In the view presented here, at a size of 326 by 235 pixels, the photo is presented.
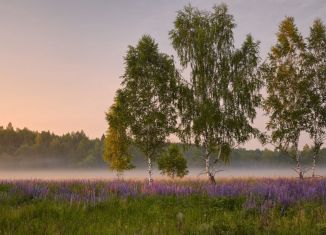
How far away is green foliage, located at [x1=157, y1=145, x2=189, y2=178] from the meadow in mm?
21158

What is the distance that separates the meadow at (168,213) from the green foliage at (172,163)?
69.4 feet

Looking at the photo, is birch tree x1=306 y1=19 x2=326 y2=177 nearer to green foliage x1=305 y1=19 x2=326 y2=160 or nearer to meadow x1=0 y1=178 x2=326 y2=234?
green foliage x1=305 y1=19 x2=326 y2=160

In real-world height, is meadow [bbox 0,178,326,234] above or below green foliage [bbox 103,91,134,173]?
below

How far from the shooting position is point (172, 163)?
33594 mm

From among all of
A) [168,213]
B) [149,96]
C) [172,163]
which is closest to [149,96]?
[149,96]

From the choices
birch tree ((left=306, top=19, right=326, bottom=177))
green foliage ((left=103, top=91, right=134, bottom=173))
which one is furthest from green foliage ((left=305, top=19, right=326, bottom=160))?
green foliage ((left=103, top=91, right=134, bottom=173))

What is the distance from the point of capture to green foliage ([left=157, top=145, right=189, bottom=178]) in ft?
109

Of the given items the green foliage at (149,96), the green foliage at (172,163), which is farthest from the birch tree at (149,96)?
the green foliage at (172,163)

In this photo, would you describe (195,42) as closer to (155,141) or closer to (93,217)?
(155,141)

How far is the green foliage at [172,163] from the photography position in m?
33.3

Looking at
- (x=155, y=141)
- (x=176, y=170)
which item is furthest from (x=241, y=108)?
(x=176, y=170)

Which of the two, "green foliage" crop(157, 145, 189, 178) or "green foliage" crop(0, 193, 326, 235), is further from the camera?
"green foliage" crop(157, 145, 189, 178)

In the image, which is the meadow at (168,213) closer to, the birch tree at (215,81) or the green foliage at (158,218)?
the green foliage at (158,218)

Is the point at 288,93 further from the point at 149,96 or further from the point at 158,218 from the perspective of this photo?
the point at 158,218
